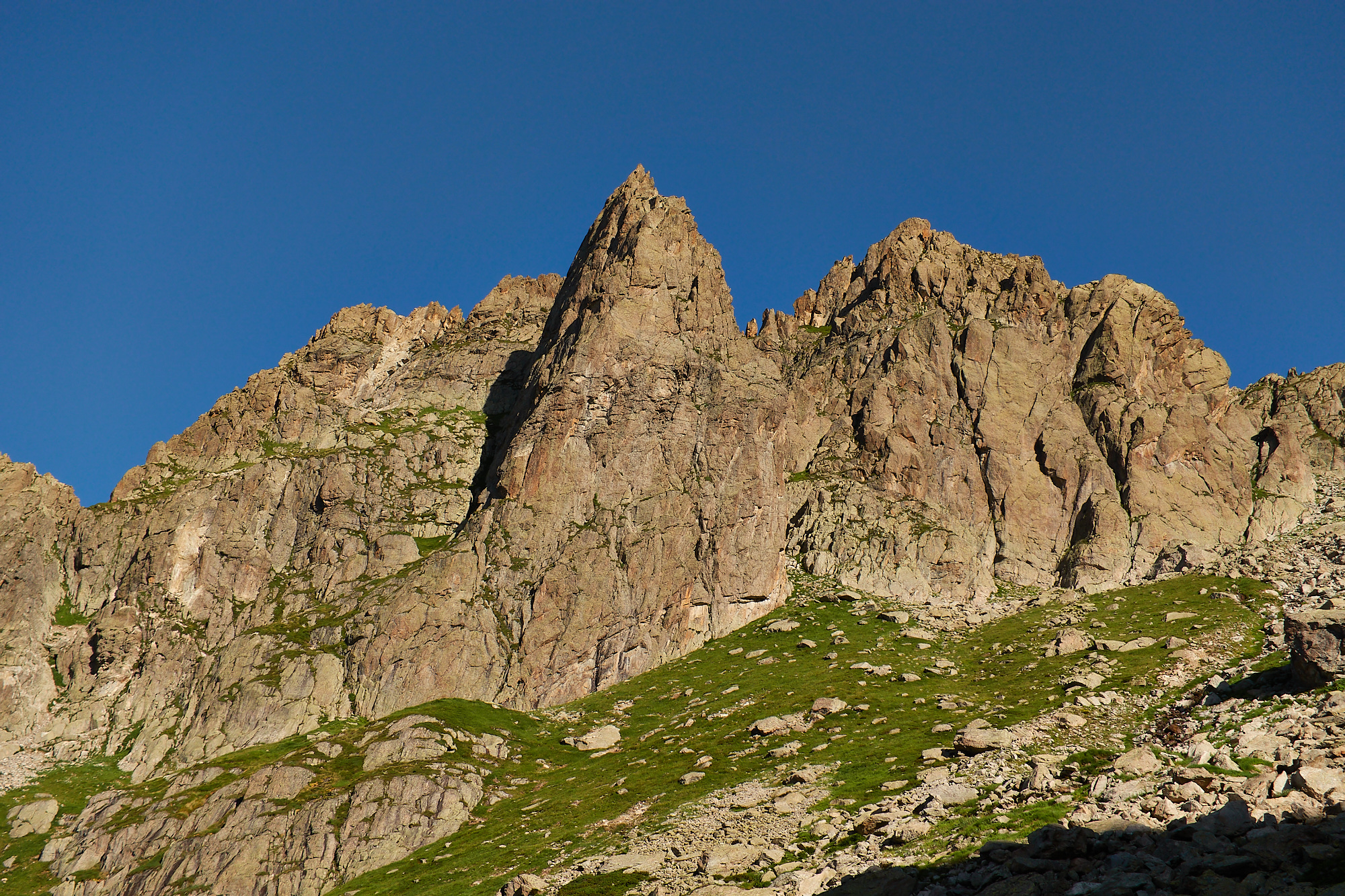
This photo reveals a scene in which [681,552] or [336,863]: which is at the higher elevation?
[681,552]

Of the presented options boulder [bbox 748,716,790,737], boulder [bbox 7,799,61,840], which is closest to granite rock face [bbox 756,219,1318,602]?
boulder [bbox 748,716,790,737]

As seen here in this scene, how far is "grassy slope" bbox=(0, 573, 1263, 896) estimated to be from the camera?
6875 cm

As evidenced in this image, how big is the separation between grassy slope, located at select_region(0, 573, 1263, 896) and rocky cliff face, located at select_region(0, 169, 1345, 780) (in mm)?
10056

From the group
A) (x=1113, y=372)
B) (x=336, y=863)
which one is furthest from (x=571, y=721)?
(x=1113, y=372)

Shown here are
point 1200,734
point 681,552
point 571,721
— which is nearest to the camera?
point 1200,734

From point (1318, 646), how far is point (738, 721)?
198ft

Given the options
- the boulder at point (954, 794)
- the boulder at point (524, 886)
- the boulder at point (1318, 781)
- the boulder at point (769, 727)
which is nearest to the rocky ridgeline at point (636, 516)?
the boulder at point (769, 727)

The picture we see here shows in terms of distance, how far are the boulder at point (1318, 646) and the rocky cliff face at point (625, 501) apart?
7785 centimetres

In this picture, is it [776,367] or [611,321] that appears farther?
[776,367]

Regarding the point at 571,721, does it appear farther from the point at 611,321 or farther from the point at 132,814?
the point at 611,321

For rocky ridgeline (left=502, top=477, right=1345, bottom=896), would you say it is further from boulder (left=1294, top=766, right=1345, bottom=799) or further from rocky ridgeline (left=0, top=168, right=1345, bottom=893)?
rocky ridgeline (left=0, top=168, right=1345, bottom=893)

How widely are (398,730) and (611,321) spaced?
289 feet

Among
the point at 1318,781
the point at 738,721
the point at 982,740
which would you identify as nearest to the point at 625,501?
the point at 738,721

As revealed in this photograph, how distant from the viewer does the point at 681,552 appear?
465 feet
